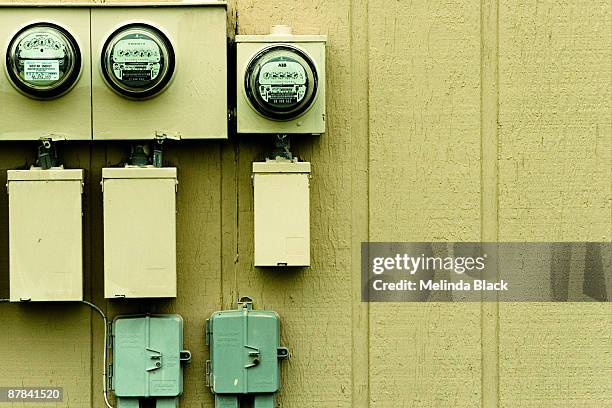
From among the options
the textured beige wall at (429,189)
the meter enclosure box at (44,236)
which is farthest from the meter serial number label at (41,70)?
the textured beige wall at (429,189)

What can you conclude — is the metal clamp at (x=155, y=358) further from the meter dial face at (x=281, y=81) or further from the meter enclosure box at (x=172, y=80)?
the meter dial face at (x=281, y=81)

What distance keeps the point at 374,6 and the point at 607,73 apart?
0.74m

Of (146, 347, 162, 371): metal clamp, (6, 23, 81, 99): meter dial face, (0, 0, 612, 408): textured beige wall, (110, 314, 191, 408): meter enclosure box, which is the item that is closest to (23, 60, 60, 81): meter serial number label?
(6, 23, 81, 99): meter dial face

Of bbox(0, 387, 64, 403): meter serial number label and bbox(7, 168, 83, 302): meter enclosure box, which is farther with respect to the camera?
bbox(0, 387, 64, 403): meter serial number label

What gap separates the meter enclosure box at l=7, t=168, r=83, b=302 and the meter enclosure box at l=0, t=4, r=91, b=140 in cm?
14

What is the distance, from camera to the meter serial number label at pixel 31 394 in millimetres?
2596

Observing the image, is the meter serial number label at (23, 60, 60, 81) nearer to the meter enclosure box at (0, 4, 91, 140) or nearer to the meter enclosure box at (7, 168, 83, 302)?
the meter enclosure box at (0, 4, 91, 140)

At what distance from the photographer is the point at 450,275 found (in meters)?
2.63

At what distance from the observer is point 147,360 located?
251cm

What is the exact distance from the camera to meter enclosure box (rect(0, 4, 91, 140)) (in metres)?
2.43

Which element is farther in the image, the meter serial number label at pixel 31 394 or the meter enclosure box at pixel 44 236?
the meter serial number label at pixel 31 394

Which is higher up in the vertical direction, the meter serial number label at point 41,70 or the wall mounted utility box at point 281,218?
the meter serial number label at point 41,70

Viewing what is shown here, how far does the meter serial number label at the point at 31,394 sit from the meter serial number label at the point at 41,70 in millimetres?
922

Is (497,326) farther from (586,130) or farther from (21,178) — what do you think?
(21,178)
